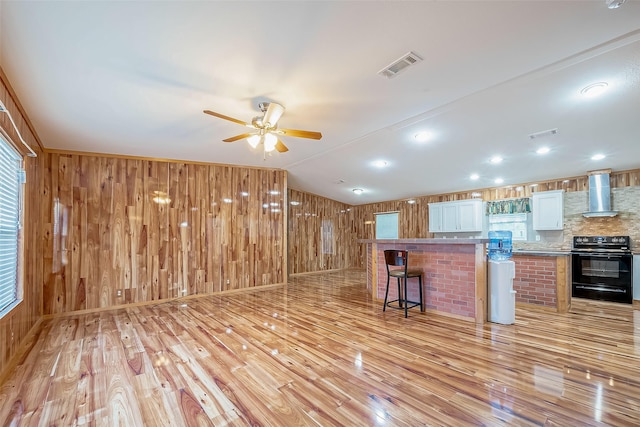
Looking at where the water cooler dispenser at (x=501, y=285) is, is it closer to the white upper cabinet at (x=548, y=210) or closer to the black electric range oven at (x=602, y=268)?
the black electric range oven at (x=602, y=268)

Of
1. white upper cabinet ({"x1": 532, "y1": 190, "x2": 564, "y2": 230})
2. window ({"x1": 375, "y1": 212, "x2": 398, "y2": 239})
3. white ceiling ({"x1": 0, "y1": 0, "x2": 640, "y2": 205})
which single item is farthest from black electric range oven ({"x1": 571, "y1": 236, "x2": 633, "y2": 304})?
window ({"x1": 375, "y1": 212, "x2": 398, "y2": 239})

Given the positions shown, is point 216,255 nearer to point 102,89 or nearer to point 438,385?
point 102,89

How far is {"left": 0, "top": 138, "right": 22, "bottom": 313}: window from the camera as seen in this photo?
268cm

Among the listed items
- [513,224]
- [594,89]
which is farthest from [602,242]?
[594,89]

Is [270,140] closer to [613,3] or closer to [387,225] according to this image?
[613,3]

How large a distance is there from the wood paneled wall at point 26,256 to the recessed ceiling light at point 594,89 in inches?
218

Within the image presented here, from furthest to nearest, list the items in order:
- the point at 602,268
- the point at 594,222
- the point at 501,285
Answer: the point at 594,222, the point at 602,268, the point at 501,285

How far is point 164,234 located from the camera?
17.0ft

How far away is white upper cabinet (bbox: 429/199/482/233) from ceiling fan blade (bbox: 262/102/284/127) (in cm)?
557

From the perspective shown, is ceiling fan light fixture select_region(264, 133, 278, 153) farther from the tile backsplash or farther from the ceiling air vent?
the tile backsplash

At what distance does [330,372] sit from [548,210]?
5724 mm

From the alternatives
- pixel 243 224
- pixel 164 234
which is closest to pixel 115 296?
pixel 164 234

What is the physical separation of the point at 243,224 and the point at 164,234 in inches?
58.4

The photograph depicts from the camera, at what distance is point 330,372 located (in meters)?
2.43
